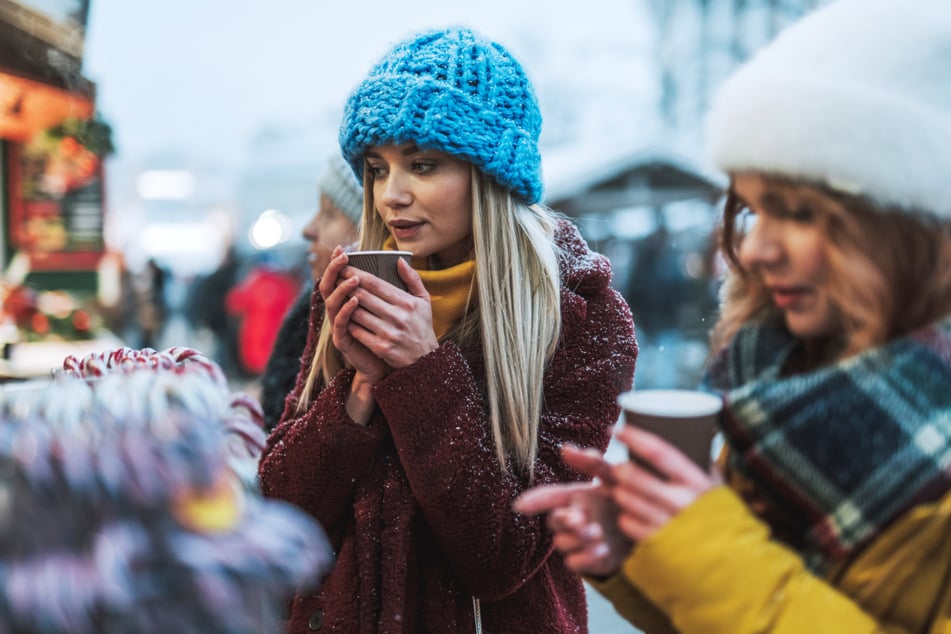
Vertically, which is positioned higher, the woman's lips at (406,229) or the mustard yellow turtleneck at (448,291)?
the woman's lips at (406,229)

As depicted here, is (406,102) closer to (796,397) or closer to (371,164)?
A: (371,164)

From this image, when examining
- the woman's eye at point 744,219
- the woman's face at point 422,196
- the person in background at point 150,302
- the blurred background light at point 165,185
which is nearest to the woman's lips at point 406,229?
the woman's face at point 422,196

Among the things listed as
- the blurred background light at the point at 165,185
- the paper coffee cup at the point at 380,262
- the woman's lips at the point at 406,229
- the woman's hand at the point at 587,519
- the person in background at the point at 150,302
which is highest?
the woman's lips at the point at 406,229

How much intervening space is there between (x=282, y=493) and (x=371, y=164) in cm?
75

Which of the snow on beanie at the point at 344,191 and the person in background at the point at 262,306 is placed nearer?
the snow on beanie at the point at 344,191

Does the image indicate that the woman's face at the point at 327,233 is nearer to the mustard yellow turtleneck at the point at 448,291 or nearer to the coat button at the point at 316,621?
the mustard yellow turtleneck at the point at 448,291

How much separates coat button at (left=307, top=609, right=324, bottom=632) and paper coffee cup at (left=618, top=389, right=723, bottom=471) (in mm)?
935

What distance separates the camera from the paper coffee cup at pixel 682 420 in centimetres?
95

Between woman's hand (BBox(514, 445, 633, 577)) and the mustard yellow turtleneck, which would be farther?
the mustard yellow turtleneck

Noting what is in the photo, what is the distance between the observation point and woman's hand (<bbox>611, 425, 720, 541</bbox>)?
0.94m

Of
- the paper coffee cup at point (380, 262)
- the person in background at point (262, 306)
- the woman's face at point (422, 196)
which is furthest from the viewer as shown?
the person in background at point (262, 306)

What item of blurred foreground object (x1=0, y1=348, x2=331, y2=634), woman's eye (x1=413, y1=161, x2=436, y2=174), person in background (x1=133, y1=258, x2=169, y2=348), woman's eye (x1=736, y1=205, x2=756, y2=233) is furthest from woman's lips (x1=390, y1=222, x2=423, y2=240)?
person in background (x1=133, y1=258, x2=169, y2=348)

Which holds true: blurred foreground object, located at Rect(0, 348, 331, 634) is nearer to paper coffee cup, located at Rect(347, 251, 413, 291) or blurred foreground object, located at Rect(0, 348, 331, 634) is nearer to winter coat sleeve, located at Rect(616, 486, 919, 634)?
winter coat sleeve, located at Rect(616, 486, 919, 634)

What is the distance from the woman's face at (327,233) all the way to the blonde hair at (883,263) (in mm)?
2016
